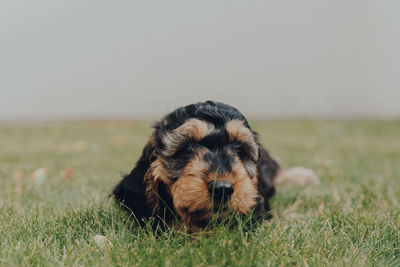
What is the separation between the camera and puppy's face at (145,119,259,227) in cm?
243

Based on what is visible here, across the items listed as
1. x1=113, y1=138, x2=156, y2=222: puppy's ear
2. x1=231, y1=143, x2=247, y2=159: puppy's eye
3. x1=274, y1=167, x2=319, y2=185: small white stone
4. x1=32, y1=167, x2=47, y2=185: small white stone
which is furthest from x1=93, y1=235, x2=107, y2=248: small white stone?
x1=274, y1=167, x2=319, y2=185: small white stone

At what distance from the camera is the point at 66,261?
2.11 meters

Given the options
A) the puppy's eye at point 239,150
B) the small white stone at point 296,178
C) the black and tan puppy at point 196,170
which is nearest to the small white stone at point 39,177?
the black and tan puppy at point 196,170

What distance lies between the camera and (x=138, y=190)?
2961mm

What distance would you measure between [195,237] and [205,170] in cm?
45

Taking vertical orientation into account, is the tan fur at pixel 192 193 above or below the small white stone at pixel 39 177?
above

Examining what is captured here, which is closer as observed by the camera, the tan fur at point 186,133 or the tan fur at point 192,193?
the tan fur at point 192,193

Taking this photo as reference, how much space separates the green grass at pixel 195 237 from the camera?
2.13m

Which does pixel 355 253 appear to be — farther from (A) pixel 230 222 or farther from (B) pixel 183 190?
(B) pixel 183 190

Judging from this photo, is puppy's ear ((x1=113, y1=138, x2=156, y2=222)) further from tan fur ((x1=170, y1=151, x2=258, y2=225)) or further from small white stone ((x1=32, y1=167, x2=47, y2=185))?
small white stone ((x1=32, y1=167, x2=47, y2=185))

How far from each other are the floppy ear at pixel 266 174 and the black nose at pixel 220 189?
3.03 ft

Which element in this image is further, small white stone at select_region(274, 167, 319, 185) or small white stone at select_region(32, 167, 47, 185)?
small white stone at select_region(274, 167, 319, 185)

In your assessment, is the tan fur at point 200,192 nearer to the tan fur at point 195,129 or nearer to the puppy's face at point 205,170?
the puppy's face at point 205,170

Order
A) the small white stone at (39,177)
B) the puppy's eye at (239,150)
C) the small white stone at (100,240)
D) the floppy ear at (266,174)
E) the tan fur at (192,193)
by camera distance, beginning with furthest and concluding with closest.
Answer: the small white stone at (39,177) → the floppy ear at (266,174) → the puppy's eye at (239,150) → the tan fur at (192,193) → the small white stone at (100,240)
